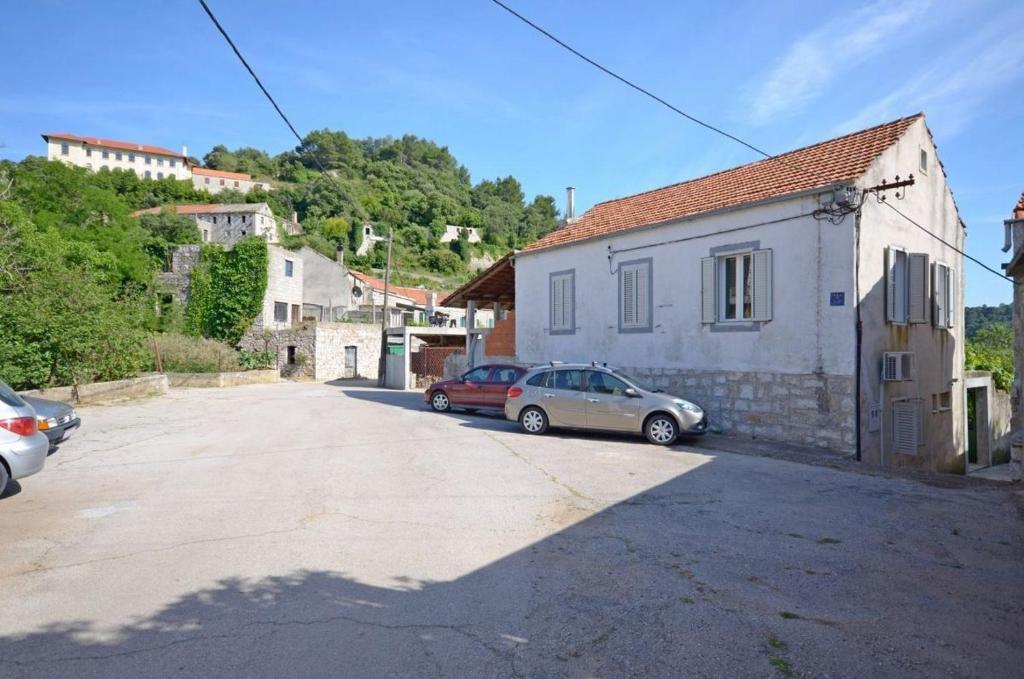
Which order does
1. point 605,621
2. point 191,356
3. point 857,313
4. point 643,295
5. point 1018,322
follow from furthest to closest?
point 191,356 → point 643,295 → point 857,313 → point 1018,322 → point 605,621

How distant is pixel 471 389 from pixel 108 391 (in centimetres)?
1267

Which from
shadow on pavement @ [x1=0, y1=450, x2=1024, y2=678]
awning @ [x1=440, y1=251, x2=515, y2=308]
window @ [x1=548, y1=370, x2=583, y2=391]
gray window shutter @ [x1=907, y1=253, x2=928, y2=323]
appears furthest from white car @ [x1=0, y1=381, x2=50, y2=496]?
gray window shutter @ [x1=907, y1=253, x2=928, y2=323]

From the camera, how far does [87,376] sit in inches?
802

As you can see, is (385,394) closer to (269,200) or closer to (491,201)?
(269,200)

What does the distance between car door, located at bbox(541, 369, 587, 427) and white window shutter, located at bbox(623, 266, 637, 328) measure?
347cm

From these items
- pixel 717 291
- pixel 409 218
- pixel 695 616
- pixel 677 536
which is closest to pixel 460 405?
pixel 717 291

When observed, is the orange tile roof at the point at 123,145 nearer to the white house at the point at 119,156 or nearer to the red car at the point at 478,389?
the white house at the point at 119,156

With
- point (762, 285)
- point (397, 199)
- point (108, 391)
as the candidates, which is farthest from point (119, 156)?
point (762, 285)

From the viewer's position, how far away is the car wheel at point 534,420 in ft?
43.3

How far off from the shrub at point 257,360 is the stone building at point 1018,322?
33540mm

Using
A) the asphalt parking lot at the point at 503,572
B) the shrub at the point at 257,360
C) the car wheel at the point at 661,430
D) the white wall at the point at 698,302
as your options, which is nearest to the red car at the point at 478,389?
the white wall at the point at 698,302

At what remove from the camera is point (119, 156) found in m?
111

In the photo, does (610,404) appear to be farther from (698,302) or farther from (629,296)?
(629,296)

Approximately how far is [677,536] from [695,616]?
1.89 meters
